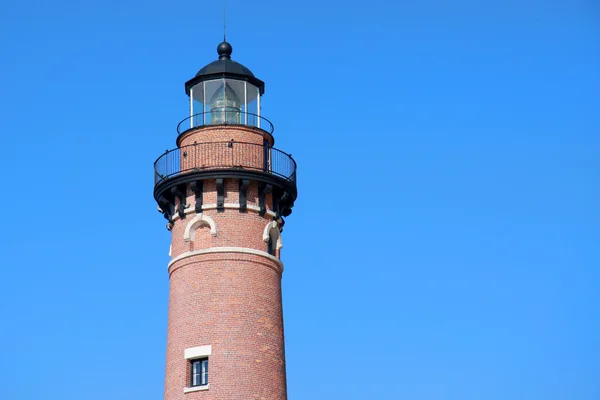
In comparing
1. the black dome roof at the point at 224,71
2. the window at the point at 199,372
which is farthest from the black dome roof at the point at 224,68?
the window at the point at 199,372

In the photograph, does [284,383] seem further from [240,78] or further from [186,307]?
[240,78]

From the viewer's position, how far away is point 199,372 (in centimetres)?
4078

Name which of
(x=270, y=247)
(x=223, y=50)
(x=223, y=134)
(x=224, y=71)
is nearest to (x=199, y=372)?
(x=270, y=247)

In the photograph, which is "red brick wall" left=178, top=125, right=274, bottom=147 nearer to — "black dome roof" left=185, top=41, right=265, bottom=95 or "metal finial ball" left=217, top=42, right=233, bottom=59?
"black dome roof" left=185, top=41, right=265, bottom=95

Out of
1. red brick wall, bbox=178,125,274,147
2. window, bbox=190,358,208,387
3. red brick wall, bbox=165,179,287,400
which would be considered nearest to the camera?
red brick wall, bbox=165,179,287,400

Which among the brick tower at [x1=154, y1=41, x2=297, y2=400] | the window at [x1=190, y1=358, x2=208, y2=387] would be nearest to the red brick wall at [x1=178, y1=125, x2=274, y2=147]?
the brick tower at [x1=154, y1=41, x2=297, y2=400]

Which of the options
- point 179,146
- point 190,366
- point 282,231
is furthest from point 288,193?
point 190,366

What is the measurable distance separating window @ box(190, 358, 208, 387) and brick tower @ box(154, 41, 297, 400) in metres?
0.03

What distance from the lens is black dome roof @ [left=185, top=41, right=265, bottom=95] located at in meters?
44.0

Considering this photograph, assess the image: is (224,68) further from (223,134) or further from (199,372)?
(199,372)

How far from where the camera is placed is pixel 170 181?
4278 centimetres

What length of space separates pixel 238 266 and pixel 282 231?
10.2ft

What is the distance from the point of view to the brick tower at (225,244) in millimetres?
40719

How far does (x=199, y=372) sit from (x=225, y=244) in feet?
14.1
